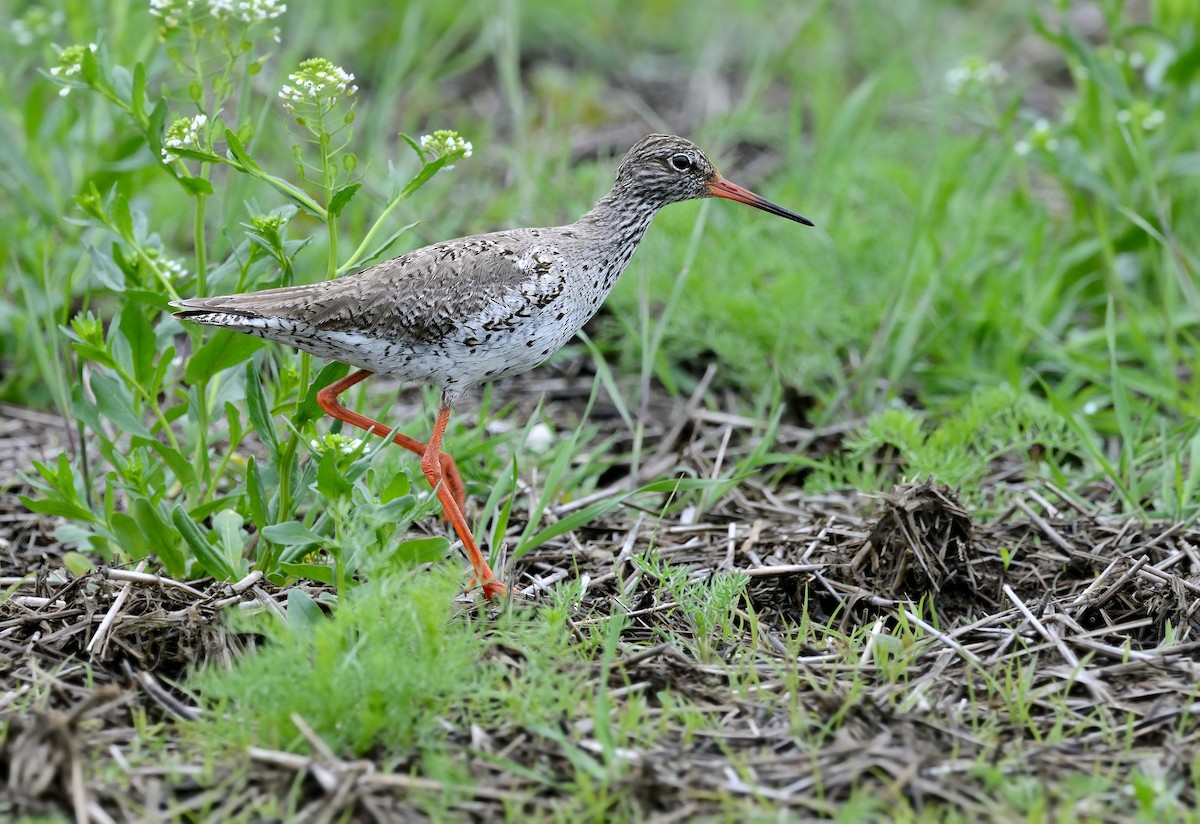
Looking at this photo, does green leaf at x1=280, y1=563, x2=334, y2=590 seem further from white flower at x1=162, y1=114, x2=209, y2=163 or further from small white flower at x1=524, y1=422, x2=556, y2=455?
small white flower at x1=524, y1=422, x2=556, y2=455

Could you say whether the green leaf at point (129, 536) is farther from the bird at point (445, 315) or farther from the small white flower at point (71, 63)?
the small white flower at point (71, 63)

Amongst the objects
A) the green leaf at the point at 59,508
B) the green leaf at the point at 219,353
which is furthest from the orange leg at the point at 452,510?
the green leaf at the point at 59,508

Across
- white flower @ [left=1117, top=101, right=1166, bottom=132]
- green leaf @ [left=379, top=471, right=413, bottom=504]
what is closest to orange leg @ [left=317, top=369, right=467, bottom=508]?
green leaf @ [left=379, top=471, right=413, bottom=504]

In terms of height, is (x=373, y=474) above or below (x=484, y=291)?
below

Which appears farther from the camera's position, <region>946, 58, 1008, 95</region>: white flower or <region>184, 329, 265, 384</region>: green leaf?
<region>946, 58, 1008, 95</region>: white flower

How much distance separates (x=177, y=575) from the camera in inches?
209

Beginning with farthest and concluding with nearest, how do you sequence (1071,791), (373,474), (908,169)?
1. (908,169)
2. (373,474)
3. (1071,791)

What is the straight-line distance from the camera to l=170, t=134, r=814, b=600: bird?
5.16 m

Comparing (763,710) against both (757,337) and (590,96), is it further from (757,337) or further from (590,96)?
(590,96)

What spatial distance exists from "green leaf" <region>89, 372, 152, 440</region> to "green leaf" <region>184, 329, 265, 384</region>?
11.2 inches

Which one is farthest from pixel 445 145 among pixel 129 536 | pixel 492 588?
pixel 129 536

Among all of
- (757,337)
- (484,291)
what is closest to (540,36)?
(757,337)

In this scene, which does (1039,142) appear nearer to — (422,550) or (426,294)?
(426,294)

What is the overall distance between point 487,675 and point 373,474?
99 cm
